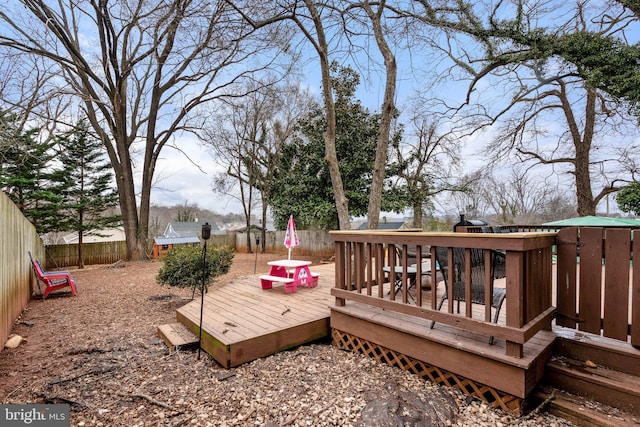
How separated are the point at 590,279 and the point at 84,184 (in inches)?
666

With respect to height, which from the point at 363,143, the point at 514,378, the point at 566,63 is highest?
the point at 566,63

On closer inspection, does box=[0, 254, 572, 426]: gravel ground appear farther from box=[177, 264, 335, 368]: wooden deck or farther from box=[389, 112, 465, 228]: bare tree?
box=[389, 112, 465, 228]: bare tree

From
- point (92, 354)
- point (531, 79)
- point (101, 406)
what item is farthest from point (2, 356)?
point (531, 79)

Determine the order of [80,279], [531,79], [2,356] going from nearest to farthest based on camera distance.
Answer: [2,356], [80,279], [531,79]

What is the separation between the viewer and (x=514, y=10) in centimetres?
970

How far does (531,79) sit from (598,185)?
5.97m

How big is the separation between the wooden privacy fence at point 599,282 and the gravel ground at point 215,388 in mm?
855

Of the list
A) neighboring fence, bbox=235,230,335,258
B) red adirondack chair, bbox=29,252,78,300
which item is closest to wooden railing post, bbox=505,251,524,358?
red adirondack chair, bbox=29,252,78,300

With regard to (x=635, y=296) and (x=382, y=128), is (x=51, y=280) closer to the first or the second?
(x=382, y=128)

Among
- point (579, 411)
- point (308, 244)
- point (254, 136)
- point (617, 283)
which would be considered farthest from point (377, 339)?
point (254, 136)

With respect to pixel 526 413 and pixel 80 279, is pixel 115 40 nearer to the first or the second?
pixel 80 279

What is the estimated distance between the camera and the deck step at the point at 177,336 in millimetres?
3660

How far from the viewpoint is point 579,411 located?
2.19 metres

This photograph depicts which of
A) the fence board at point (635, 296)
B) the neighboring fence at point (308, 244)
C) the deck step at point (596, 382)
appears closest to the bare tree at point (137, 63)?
the neighboring fence at point (308, 244)
